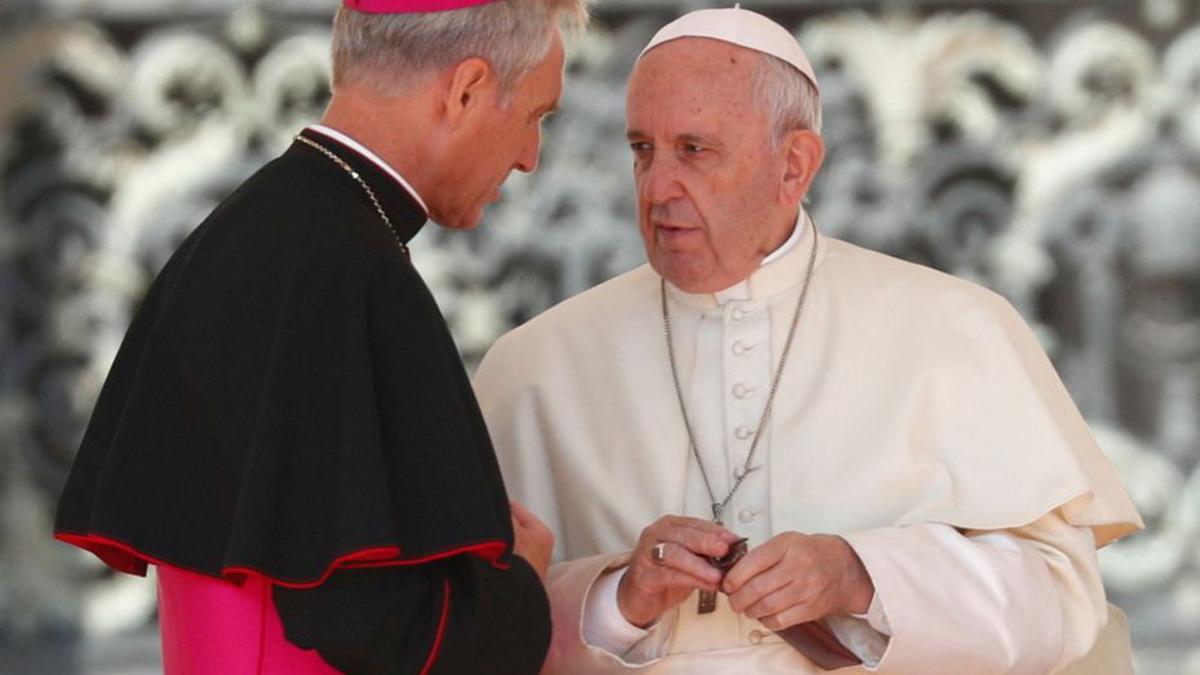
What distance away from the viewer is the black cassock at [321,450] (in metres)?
3.11

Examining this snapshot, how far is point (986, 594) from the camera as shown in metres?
3.77

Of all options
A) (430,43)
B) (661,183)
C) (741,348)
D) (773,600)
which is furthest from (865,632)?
(430,43)

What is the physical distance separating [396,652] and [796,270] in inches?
54.4

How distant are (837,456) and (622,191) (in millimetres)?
2653

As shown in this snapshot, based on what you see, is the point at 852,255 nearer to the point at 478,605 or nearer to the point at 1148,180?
the point at 478,605

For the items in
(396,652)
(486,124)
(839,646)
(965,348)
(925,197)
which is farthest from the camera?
(925,197)

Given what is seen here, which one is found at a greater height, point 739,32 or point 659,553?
point 739,32

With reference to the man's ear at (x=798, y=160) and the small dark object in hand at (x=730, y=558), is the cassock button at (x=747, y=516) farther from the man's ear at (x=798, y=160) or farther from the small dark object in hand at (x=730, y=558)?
the man's ear at (x=798, y=160)

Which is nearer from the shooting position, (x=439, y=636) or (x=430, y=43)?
(x=439, y=636)

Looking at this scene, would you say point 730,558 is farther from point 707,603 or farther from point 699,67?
point 699,67

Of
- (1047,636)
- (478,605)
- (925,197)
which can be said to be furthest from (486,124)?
(925,197)

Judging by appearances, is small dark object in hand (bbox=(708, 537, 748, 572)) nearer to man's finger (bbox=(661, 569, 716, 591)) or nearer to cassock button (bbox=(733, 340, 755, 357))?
man's finger (bbox=(661, 569, 716, 591))

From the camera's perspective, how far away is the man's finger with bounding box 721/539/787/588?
11.6ft

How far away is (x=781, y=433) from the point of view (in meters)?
4.06
